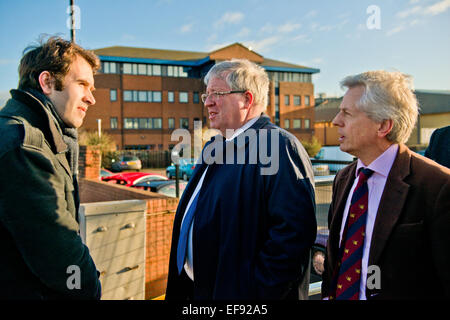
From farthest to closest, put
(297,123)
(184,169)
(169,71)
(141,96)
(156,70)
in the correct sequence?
(297,123)
(169,71)
(156,70)
(141,96)
(184,169)

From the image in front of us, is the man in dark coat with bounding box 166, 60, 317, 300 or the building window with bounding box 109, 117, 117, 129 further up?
the building window with bounding box 109, 117, 117, 129

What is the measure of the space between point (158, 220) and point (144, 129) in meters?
36.1

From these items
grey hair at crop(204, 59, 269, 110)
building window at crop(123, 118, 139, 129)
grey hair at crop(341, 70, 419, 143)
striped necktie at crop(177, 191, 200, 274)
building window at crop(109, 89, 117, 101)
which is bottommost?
striped necktie at crop(177, 191, 200, 274)

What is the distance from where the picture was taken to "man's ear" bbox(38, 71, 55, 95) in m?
1.79

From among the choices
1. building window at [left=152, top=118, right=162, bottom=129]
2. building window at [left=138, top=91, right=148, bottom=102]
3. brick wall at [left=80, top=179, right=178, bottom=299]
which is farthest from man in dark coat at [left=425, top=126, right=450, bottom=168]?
building window at [left=138, top=91, right=148, bottom=102]

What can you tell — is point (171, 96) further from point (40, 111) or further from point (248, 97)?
point (40, 111)

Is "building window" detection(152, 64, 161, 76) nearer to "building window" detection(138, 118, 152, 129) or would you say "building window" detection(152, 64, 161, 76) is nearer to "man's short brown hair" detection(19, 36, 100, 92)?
"building window" detection(138, 118, 152, 129)

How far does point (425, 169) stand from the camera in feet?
5.28

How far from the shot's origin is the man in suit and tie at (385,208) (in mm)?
1525

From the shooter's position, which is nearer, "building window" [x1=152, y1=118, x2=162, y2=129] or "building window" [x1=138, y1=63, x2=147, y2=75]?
"building window" [x1=138, y1=63, x2=147, y2=75]

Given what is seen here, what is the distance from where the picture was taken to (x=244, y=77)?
2.24 meters

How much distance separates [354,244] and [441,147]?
100 cm

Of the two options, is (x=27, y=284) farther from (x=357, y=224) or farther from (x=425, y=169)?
(x=425, y=169)

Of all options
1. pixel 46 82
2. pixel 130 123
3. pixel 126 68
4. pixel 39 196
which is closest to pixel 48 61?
pixel 46 82
